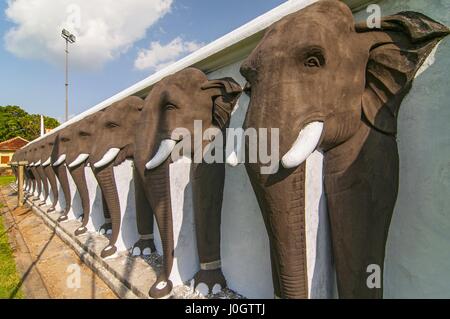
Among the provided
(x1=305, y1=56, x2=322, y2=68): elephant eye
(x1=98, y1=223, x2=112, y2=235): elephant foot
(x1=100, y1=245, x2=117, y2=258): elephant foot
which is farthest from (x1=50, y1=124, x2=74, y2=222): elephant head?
(x1=305, y1=56, x2=322, y2=68): elephant eye

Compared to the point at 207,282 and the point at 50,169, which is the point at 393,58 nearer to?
the point at 207,282

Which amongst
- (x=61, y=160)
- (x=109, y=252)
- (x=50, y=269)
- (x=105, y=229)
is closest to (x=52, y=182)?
(x=61, y=160)

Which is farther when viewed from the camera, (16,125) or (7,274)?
(16,125)

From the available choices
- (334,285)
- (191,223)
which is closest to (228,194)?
(191,223)

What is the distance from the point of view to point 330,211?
1.80 m

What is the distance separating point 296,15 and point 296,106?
0.52m

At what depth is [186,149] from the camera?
3.02 meters

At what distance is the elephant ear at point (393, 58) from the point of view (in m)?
1.60

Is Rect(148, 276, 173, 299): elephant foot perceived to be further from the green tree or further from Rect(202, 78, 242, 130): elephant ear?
the green tree

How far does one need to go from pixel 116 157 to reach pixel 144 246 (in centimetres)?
133

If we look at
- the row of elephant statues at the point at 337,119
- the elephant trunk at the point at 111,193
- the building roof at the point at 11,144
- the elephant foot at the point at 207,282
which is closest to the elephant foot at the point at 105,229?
the elephant trunk at the point at 111,193

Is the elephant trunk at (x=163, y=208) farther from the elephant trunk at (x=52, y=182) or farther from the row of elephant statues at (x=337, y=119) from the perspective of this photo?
the elephant trunk at (x=52, y=182)

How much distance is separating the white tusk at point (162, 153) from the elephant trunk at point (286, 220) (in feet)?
4.56

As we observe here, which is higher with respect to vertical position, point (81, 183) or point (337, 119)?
point (337, 119)
